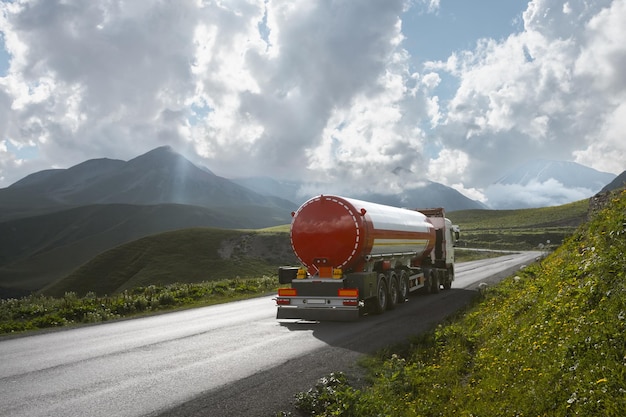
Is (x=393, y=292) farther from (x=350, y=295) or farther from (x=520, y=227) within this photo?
(x=520, y=227)

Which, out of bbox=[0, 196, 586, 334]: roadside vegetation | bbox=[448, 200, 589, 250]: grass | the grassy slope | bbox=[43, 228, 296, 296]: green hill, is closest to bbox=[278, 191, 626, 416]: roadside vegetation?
bbox=[0, 196, 586, 334]: roadside vegetation

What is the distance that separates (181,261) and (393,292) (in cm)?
6424

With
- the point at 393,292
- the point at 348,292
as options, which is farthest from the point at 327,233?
the point at 393,292

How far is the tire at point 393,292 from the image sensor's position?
719 inches

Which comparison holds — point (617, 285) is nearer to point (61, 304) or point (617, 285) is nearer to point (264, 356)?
point (264, 356)

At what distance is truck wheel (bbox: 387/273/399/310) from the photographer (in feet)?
59.9

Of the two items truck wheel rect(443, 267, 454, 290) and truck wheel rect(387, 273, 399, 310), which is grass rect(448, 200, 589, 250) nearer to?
truck wheel rect(443, 267, 454, 290)

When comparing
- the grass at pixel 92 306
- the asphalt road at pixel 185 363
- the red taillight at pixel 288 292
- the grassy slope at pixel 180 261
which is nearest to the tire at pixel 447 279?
the asphalt road at pixel 185 363

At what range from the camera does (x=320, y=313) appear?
1581cm

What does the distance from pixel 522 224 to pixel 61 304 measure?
131814 mm

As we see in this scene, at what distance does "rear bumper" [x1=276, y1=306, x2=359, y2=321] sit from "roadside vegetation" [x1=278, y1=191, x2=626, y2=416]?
4.26 m

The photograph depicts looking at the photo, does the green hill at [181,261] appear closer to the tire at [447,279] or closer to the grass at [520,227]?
the grass at [520,227]

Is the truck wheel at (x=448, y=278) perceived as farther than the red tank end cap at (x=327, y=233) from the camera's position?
Yes

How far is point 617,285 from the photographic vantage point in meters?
8.01
